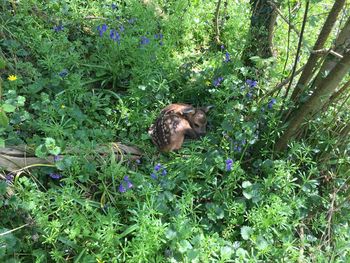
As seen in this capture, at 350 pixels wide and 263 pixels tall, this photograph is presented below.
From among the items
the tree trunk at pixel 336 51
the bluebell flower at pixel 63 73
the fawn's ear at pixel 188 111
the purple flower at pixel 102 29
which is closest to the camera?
the tree trunk at pixel 336 51

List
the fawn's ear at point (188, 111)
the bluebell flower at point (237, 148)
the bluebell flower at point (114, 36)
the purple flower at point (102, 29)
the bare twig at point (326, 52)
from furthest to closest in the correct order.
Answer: the purple flower at point (102, 29)
the bluebell flower at point (114, 36)
the fawn's ear at point (188, 111)
the bluebell flower at point (237, 148)
the bare twig at point (326, 52)

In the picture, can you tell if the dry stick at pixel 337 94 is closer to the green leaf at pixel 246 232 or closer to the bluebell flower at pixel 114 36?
the green leaf at pixel 246 232

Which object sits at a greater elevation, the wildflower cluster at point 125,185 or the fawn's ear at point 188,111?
the fawn's ear at point 188,111

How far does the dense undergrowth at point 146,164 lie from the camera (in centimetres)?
288

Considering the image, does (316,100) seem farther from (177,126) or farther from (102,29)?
(102,29)

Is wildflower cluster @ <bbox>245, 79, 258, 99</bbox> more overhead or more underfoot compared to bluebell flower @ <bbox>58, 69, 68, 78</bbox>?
more overhead

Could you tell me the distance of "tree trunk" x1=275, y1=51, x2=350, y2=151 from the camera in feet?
9.81

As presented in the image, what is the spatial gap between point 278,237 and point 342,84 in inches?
56.4

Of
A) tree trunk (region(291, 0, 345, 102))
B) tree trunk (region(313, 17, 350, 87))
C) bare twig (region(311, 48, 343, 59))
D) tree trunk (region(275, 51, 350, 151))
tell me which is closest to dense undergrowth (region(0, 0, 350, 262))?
tree trunk (region(275, 51, 350, 151))

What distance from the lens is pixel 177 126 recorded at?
3.68 meters

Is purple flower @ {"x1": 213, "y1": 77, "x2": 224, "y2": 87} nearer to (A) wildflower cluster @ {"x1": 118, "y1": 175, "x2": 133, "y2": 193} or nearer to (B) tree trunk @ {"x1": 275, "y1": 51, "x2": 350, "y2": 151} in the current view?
(B) tree trunk @ {"x1": 275, "y1": 51, "x2": 350, "y2": 151}

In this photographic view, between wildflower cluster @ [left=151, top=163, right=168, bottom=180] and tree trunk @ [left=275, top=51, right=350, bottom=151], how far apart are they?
1.08 metres

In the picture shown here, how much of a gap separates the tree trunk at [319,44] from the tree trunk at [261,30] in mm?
1074

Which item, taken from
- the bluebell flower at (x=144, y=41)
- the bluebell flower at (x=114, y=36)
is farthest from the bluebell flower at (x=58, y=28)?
the bluebell flower at (x=144, y=41)
